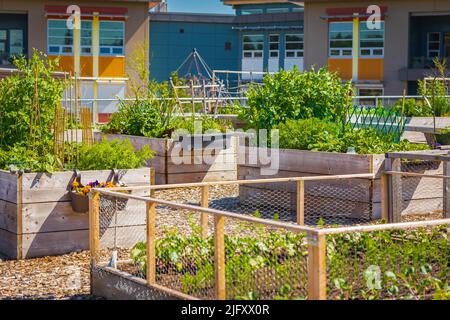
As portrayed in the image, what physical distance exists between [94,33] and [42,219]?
33930 mm

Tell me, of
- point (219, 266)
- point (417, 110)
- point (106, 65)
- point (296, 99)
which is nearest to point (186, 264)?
point (219, 266)

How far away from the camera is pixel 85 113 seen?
39.5ft

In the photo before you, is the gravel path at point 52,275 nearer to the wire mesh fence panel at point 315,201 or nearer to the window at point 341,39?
the wire mesh fence panel at point 315,201

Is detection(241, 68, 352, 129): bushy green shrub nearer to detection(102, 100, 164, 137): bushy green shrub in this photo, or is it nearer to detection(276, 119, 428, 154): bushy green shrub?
detection(276, 119, 428, 154): bushy green shrub

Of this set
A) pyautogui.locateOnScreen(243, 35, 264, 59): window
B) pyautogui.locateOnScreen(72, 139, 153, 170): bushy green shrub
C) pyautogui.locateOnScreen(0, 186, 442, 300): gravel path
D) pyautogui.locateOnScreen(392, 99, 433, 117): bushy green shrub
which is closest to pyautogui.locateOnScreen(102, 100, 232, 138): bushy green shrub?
pyautogui.locateOnScreen(72, 139, 153, 170): bushy green shrub

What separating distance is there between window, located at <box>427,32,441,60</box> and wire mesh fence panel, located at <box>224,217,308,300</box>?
40238 mm

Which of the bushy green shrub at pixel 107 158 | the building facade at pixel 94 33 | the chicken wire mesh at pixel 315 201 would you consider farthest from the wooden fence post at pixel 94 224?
the building facade at pixel 94 33

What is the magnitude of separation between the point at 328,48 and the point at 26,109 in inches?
1424

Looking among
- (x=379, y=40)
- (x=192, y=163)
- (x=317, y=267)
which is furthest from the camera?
(x=379, y=40)

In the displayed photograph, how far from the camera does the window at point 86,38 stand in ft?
141

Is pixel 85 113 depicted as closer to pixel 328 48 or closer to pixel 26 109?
pixel 26 109

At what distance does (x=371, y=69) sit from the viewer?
151 feet

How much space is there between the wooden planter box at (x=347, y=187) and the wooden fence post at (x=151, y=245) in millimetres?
4837

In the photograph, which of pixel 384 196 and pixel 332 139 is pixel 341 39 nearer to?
pixel 332 139
